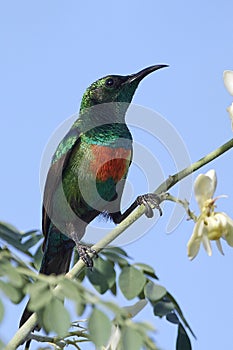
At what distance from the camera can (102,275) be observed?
2365mm

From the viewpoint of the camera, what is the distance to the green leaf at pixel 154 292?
7.36 feet

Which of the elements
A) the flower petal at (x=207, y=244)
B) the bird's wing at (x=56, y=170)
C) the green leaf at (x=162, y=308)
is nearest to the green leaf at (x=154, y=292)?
the green leaf at (x=162, y=308)

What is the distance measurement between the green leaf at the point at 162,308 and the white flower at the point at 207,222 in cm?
28

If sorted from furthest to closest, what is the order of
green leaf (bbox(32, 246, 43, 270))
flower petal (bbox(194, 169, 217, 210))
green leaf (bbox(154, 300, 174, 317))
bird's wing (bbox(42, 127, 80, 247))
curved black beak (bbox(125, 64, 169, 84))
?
bird's wing (bbox(42, 127, 80, 247)), curved black beak (bbox(125, 64, 169, 84)), green leaf (bbox(32, 246, 43, 270)), green leaf (bbox(154, 300, 174, 317)), flower petal (bbox(194, 169, 217, 210))

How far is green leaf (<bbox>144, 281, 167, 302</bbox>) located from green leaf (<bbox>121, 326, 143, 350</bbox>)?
712 millimetres

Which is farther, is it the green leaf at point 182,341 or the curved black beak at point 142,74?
the curved black beak at point 142,74

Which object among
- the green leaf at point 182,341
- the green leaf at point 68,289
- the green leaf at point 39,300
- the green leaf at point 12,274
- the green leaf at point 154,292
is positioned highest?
the green leaf at point 12,274

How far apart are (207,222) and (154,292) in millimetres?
298

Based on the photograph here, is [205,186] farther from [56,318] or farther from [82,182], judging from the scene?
[82,182]

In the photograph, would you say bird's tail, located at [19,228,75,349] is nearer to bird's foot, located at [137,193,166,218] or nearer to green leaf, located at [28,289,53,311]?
bird's foot, located at [137,193,166,218]

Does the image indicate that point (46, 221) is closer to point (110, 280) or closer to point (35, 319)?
point (110, 280)

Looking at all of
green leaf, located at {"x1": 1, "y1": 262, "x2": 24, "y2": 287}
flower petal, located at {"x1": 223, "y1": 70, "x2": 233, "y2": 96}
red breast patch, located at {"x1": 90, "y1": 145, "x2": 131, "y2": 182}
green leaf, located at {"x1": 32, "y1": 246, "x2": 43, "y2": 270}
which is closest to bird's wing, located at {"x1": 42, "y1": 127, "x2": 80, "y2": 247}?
red breast patch, located at {"x1": 90, "y1": 145, "x2": 131, "y2": 182}

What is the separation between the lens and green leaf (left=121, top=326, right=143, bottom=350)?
150cm

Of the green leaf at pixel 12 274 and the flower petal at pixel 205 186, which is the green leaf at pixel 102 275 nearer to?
the flower petal at pixel 205 186
